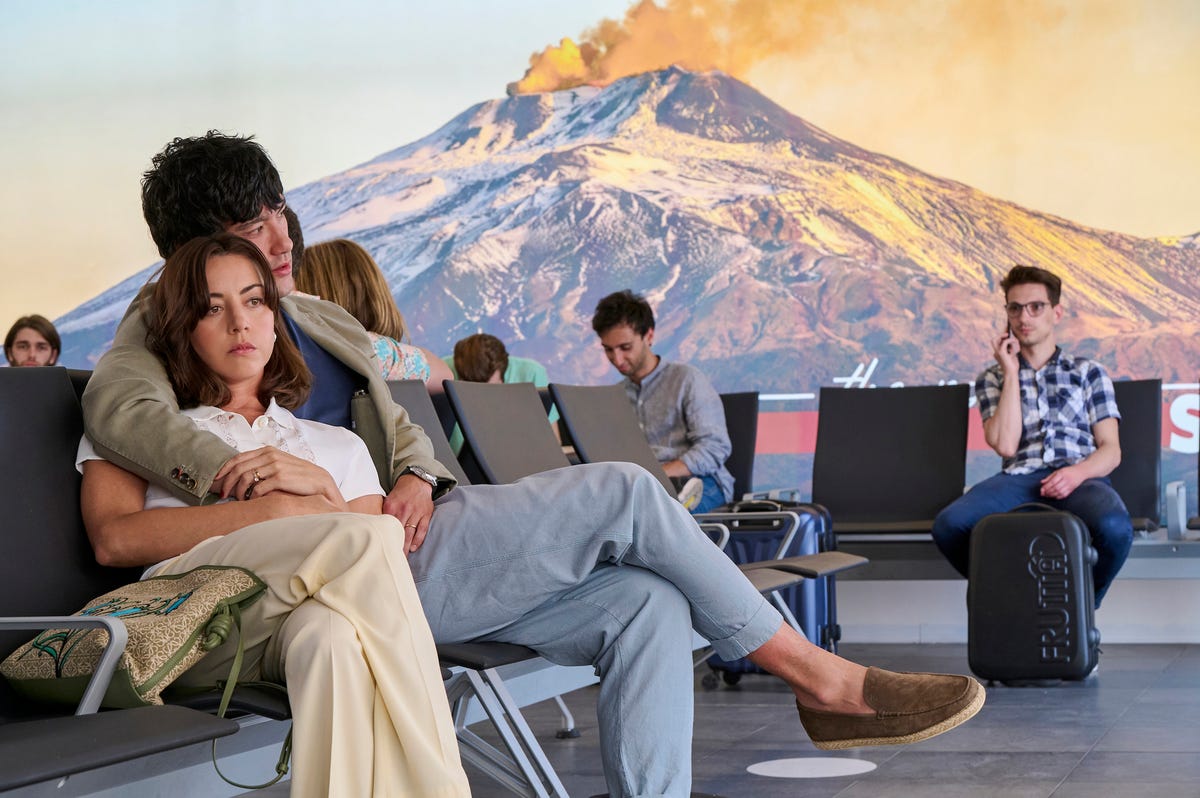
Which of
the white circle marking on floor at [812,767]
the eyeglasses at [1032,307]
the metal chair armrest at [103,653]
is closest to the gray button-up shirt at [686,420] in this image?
the eyeglasses at [1032,307]

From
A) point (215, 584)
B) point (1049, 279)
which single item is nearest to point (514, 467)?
point (215, 584)

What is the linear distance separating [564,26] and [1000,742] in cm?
561

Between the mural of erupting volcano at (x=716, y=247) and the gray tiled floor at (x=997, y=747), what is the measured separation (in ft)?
10.1

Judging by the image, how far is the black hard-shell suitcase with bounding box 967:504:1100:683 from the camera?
3818 mm

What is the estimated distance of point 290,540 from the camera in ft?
5.09

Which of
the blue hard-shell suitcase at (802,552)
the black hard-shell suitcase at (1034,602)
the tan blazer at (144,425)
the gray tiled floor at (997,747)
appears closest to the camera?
the tan blazer at (144,425)

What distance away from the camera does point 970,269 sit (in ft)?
23.4

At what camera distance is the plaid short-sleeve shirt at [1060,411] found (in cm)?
434

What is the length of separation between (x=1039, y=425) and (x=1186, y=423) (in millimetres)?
2535

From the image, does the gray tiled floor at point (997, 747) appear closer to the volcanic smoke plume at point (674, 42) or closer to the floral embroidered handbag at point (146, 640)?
the floral embroidered handbag at point (146, 640)

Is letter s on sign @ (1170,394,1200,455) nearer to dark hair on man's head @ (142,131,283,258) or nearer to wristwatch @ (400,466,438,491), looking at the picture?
wristwatch @ (400,466,438,491)

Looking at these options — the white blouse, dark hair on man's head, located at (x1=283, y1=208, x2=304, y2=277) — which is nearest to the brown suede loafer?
the white blouse

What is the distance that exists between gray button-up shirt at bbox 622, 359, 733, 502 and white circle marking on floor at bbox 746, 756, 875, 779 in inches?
72.0

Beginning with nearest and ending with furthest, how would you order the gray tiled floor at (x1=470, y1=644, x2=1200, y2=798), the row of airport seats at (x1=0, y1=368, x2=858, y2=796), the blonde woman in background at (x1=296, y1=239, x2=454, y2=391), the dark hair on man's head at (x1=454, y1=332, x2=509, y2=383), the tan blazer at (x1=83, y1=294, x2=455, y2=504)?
the row of airport seats at (x1=0, y1=368, x2=858, y2=796) < the tan blazer at (x1=83, y1=294, x2=455, y2=504) < the gray tiled floor at (x1=470, y1=644, x2=1200, y2=798) < the blonde woman in background at (x1=296, y1=239, x2=454, y2=391) < the dark hair on man's head at (x1=454, y1=332, x2=509, y2=383)
